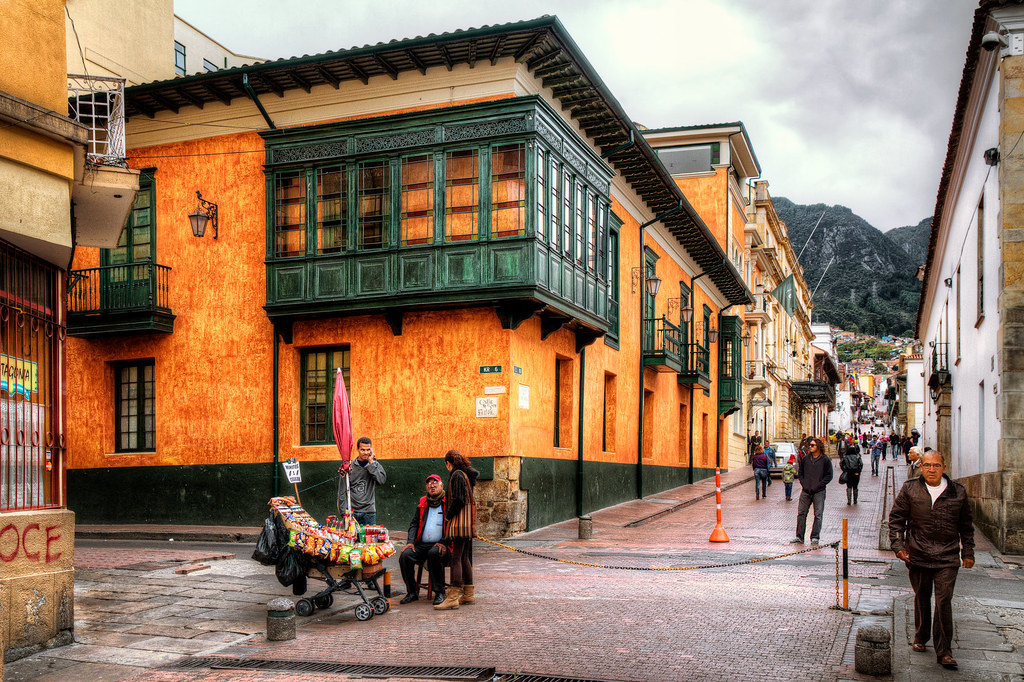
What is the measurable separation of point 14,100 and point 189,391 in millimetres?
11526

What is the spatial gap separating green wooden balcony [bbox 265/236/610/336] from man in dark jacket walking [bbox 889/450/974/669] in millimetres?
8757

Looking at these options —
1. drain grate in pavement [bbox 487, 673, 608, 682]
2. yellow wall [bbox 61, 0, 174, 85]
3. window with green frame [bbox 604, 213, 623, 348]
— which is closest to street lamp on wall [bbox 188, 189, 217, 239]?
yellow wall [bbox 61, 0, 174, 85]

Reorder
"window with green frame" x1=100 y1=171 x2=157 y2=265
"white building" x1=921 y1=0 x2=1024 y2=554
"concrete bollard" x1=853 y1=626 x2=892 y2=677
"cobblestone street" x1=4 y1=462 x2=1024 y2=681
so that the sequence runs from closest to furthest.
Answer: "concrete bollard" x1=853 y1=626 x2=892 y2=677 → "cobblestone street" x1=4 y1=462 x2=1024 y2=681 → "white building" x1=921 y1=0 x2=1024 y2=554 → "window with green frame" x1=100 y1=171 x2=157 y2=265

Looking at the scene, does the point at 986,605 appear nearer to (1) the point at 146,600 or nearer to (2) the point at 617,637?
(2) the point at 617,637

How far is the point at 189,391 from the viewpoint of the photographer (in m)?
19.3

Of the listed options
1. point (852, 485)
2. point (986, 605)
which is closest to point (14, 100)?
point (986, 605)

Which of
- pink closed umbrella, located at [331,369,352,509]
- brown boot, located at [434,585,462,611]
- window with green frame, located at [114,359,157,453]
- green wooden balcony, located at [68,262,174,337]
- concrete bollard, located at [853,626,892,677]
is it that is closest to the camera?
concrete bollard, located at [853,626,892,677]

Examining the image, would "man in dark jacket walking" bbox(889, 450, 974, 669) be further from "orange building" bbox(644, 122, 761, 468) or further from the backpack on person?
"orange building" bbox(644, 122, 761, 468)

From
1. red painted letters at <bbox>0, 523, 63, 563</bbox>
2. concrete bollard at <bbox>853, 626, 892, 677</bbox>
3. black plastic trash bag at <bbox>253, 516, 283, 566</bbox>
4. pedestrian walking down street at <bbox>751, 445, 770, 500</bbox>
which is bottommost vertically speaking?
pedestrian walking down street at <bbox>751, 445, 770, 500</bbox>

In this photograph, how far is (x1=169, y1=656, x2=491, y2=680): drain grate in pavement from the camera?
753 cm

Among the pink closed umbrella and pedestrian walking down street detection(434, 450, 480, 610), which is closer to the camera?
pedestrian walking down street detection(434, 450, 480, 610)

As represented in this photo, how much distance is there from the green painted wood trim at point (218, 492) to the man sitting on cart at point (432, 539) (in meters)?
6.15

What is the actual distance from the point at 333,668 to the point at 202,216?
13.0 m

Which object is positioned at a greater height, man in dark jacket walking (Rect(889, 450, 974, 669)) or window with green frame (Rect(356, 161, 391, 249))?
window with green frame (Rect(356, 161, 391, 249))
